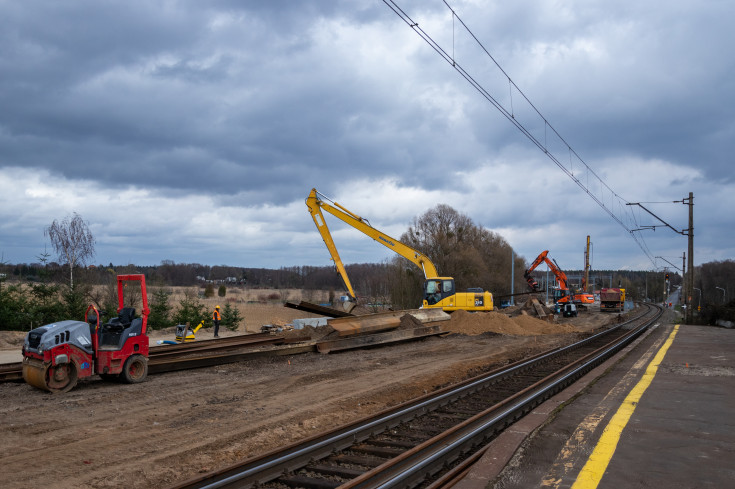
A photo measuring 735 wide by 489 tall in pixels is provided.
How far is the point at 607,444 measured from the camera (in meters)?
6.44

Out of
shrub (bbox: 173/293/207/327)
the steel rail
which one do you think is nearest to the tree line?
shrub (bbox: 173/293/207/327)

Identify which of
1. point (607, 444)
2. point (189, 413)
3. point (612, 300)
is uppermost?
point (612, 300)

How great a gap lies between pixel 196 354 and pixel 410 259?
1624 centimetres

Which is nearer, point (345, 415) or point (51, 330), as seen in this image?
point (345, 415)

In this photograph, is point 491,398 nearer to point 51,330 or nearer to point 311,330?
point 51,330

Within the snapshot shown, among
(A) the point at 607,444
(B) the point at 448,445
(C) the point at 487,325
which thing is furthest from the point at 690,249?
(B) the point at 448,445

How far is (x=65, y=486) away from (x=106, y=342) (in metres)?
6.27

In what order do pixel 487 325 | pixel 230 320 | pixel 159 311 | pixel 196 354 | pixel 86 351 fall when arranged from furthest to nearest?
pixel 230 320 < pixel 159 311 < pixel 487 325 < pixel 196 354 < pixel 86 351

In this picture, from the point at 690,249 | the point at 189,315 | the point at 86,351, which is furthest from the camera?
Answer: the point at 690,249

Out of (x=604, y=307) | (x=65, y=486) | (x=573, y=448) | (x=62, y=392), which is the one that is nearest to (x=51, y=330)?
(x=62, y=392)

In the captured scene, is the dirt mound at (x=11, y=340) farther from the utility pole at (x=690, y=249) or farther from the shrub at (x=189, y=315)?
the utility pole at (x=690, y=249)

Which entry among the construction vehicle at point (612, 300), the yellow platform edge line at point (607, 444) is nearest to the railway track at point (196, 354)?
the yellow platform edge line at point (607, 444)

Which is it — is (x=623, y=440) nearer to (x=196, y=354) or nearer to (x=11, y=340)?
(x=196, y=354)

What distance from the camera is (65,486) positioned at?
6043mm
